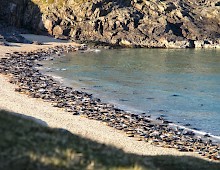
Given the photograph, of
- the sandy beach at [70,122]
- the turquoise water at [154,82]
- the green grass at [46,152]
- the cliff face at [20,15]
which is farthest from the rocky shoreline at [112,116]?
the cliff face at [20,15]

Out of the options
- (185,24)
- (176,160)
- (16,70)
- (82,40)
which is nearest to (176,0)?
(185,24)

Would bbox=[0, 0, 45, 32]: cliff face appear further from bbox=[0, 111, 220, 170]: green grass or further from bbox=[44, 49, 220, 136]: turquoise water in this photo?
bbox=[0, 111, 220, 170]: green grass

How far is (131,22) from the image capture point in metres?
144

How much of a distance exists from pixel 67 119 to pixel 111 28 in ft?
361

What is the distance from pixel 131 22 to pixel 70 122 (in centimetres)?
11196

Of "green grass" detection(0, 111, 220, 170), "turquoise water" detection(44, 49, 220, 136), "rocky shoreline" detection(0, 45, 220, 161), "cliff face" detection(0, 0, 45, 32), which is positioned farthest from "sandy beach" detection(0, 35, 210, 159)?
"cliff face" detection(0, 0, 45, 32)

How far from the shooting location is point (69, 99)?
155ft

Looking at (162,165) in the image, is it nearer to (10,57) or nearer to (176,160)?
(176,160)

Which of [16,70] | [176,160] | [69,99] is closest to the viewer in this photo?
[176,160]

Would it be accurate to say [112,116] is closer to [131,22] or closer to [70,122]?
[70,122]

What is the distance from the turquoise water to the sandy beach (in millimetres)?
8894

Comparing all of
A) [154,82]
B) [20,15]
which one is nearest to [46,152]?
[154,82]

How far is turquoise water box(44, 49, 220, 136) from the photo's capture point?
150 feet

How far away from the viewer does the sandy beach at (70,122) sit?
3036cm
